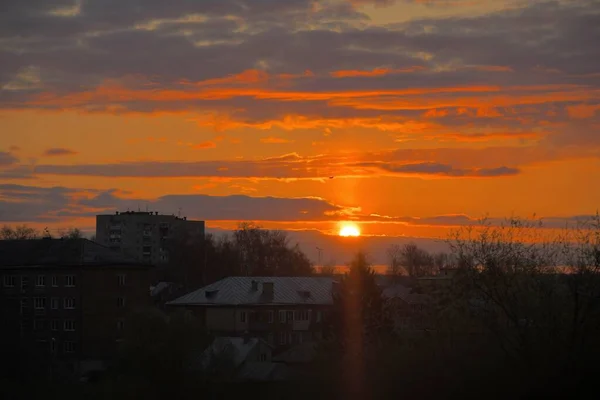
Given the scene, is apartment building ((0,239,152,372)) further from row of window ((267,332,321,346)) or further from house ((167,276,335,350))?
row of window ((267,332,321,346))

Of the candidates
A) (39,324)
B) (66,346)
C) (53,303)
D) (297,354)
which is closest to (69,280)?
(53,303)

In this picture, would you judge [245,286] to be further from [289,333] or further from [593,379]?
[593,379]

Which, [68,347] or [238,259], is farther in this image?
[238,259]

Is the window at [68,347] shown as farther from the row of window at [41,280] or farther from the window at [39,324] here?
the row of window at [41,280]

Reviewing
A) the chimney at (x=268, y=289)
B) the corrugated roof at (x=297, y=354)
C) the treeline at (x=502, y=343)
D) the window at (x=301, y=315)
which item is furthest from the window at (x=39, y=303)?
the treeline at (x=502, y=343)

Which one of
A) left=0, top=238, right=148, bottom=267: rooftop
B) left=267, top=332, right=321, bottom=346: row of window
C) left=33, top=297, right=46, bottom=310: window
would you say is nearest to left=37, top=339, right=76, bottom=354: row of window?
left=33, top=297, right=46, bottom=310: window

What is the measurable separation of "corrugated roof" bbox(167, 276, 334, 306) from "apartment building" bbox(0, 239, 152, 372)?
Result: 14.3 ft

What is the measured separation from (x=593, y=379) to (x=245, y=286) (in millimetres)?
49022

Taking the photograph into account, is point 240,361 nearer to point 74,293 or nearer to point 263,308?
point 263,308

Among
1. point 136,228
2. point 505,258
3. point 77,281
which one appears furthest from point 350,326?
point 136,228

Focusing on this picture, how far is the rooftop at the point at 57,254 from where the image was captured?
6259 centimetres

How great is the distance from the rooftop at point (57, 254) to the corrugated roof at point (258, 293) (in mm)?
5487

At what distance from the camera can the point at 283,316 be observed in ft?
213

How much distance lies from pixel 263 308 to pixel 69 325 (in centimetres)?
1302
